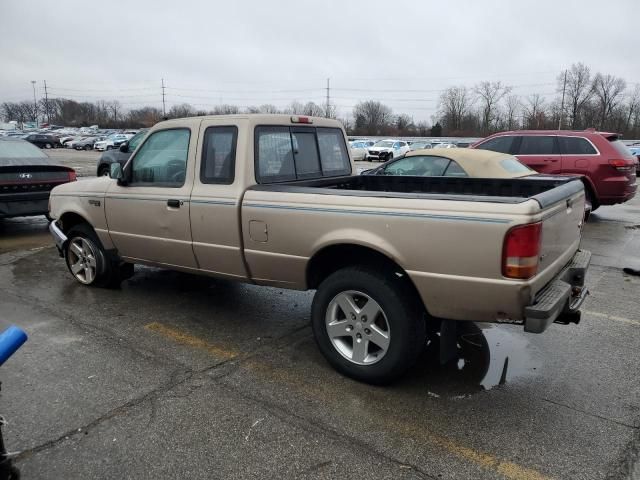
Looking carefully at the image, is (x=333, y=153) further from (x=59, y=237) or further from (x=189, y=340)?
(x=59, y=237)

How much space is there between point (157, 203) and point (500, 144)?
8532 millimetres

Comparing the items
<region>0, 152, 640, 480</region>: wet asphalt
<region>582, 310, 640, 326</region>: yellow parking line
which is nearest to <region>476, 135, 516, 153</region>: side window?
<region>0, 152, 640, 480</region>: wet asphalt

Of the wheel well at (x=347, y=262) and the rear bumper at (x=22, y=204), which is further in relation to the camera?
the rear bumper at (x=22, y=204)

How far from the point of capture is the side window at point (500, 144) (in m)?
11.0

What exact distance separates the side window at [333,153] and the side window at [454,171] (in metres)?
2.84

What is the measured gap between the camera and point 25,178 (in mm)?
8680

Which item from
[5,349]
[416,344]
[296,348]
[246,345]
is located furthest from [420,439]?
[5,349]

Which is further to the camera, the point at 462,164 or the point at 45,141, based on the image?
the point at 45,141

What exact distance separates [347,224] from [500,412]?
1.58 meters

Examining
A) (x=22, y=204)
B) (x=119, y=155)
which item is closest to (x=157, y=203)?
(x=22, y=204)

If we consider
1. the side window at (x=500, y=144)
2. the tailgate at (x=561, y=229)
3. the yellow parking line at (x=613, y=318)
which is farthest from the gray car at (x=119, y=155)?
the tailgate at (x=561, y=229)

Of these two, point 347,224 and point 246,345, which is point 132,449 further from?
point 347,224

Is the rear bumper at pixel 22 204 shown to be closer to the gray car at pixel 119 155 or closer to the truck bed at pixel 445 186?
the truck bed at pixel 445 186

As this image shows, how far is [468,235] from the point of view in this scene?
3041mm
